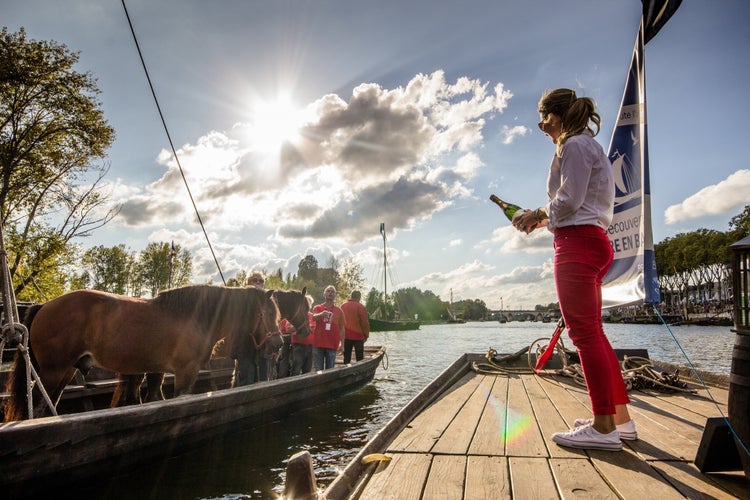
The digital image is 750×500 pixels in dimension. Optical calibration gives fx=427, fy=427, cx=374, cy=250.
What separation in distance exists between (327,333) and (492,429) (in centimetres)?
662

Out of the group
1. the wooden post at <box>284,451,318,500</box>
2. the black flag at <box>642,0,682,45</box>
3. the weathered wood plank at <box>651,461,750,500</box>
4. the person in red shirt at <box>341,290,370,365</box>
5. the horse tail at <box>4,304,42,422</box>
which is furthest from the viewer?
the person in red shirt at <box>341,290,370,365</box>

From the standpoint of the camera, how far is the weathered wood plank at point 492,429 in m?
2.41

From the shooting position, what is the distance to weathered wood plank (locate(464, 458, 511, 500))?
181cm

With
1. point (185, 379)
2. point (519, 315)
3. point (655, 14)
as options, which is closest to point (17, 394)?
point (185, 379)

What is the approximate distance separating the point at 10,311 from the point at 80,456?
1.33m

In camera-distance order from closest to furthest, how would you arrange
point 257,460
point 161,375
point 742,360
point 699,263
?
point 742,360, point 257,460, point 161,375, point 699,263

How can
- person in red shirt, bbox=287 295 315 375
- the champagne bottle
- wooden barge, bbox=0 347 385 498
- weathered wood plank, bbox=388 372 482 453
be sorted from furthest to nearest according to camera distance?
person in red shirt, bbox=287 295 315 375, the champagne bottle, wooden barge, bbox=0 347 385 498, weathered wood plank, bbox=388 372 482 453

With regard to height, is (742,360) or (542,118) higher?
(542,118)

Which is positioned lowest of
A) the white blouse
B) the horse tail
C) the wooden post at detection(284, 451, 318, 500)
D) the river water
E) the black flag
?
the river water

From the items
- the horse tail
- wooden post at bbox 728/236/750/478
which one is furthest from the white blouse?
the horse tail

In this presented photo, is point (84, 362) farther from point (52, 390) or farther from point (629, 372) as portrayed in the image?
point (629, 372)

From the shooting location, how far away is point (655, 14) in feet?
11.3

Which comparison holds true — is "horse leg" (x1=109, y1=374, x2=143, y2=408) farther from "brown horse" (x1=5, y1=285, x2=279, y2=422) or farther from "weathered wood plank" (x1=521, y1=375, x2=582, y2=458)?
"weathered wood plank" (x1=521, y1=375, x2=582, y2=458)

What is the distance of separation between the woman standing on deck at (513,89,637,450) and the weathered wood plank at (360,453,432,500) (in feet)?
2.95
